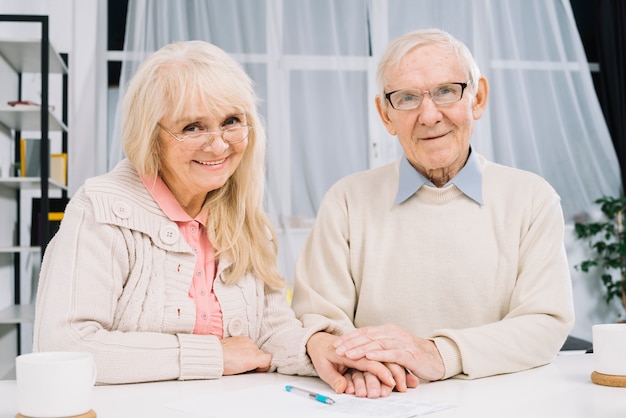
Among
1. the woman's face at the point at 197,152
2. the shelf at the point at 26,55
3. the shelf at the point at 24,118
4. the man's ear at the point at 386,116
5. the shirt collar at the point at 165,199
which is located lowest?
the shirt collar at the point at 165,199

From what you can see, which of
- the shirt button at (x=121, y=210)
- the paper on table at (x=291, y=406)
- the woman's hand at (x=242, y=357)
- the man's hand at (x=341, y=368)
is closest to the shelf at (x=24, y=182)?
the shirt button at (x=121, y=210)

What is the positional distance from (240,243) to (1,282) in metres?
2.91

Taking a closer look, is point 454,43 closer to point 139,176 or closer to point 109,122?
point 139,176

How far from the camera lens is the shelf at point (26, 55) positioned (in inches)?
139

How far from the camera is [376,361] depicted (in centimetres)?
118

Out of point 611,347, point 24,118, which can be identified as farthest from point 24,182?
point 611,347

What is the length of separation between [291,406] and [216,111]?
2.05ft

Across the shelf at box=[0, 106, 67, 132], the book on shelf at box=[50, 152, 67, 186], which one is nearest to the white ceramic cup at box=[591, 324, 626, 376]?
the shelf at box=[0, 106, 67, 132]

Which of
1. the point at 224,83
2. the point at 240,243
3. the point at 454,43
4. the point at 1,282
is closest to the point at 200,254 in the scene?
the point at 240,243

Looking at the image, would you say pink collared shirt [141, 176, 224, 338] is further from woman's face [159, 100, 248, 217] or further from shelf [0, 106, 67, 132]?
shelf [0, 106, 67, 132]

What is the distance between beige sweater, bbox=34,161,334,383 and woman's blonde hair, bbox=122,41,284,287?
1.8 inches

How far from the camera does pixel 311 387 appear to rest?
1209mm

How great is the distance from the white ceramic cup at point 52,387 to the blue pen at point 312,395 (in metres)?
0.35

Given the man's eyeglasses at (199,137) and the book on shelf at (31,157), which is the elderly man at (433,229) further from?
the book on shelf at (31,157)
